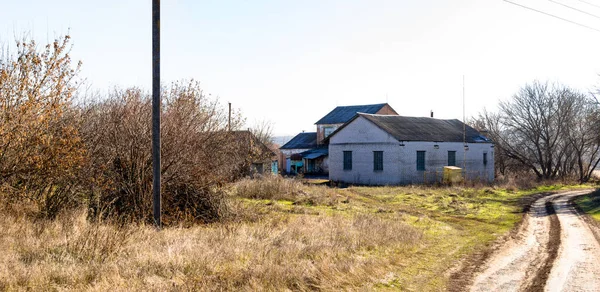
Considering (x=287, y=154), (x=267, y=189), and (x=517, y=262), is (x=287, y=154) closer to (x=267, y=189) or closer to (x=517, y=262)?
(x=267, y=189)

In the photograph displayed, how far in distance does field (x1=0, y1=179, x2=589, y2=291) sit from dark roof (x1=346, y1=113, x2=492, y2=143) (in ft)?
74.0

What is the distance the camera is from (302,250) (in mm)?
9445

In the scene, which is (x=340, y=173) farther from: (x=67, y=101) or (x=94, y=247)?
(x=94, y=247)

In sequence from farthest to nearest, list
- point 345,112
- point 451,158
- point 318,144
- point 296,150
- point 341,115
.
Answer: point 345,112
point 296,150
point 341,115
point 318,144
point 451,158

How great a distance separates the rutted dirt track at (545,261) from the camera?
834cm

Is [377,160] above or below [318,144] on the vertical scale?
below

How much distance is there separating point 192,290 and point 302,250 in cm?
306

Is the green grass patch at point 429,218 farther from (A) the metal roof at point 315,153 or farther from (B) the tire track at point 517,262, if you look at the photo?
(A) the metal roof at point 315,153

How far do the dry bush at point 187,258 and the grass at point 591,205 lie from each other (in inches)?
459

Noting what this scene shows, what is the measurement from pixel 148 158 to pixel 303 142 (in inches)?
1851

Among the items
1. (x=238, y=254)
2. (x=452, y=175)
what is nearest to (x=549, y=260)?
(x=238, y=254)

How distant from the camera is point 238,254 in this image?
8.80 metres

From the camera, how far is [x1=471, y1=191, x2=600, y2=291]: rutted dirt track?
27.3 ft

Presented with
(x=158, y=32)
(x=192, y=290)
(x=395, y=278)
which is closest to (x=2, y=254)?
(x=192, y=290)
